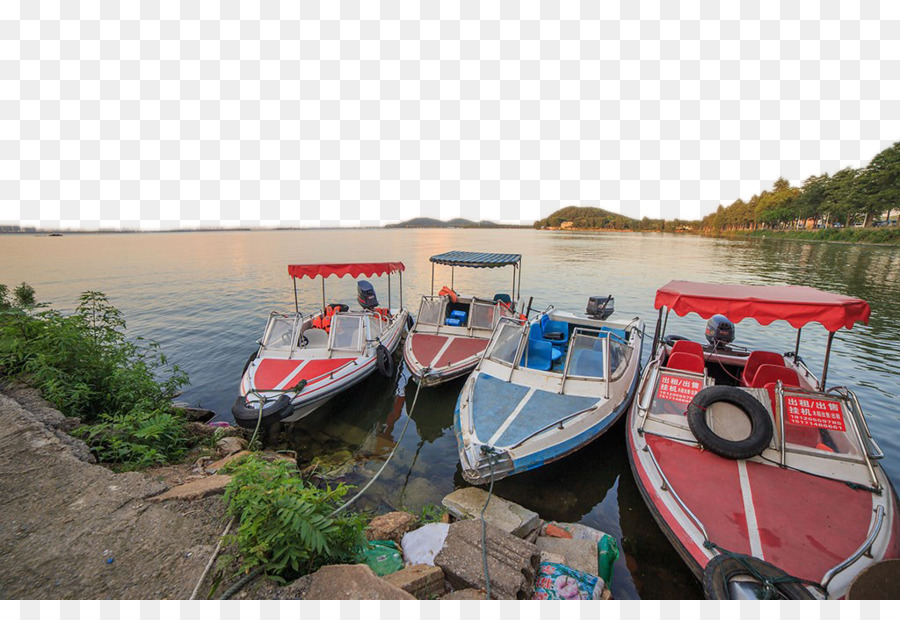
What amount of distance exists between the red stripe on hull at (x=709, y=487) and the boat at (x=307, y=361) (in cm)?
732

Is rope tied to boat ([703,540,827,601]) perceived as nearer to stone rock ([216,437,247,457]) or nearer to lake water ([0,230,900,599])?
lake water ([0,230,900,599])

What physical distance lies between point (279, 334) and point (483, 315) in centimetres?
660

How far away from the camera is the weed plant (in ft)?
18.6

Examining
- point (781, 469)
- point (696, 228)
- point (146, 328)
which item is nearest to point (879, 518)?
point (781, 469)

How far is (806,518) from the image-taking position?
4.60m

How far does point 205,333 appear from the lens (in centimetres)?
1766

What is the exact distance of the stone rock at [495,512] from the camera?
5.13 metres

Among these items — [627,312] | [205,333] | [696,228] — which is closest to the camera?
[205,333]

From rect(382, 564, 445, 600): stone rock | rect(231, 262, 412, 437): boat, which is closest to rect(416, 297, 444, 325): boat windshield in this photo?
rect(231, 262, 412, 437): boat

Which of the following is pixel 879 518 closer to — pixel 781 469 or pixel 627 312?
pixel 781 469

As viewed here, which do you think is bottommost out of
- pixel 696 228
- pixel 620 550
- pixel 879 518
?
pixel 620 550

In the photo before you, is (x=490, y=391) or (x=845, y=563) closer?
(x=845, y=563)

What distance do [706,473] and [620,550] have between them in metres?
1.85

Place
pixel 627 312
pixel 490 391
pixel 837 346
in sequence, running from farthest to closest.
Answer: pixel 627 312 → pixel 837 346 → pixel 490 391
